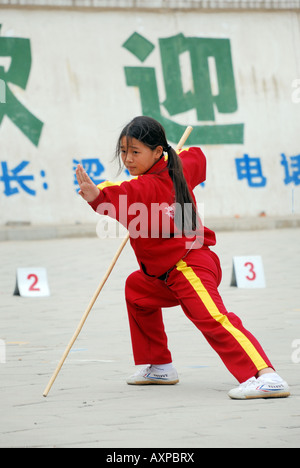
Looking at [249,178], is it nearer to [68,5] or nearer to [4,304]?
[68,5]

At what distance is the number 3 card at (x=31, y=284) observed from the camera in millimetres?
8578

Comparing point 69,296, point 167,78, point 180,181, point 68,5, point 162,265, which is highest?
point 68,5

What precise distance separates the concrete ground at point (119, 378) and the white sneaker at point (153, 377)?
0.19ft

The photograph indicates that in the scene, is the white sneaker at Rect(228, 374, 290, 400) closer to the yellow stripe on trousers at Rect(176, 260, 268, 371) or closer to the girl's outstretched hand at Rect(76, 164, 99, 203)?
the yellow stripe on trousers at Rect(176, 260, 268, 371)

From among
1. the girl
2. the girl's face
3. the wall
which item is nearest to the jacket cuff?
the girl

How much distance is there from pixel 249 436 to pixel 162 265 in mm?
1225

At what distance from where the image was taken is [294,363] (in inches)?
205

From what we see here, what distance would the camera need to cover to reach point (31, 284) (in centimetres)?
865

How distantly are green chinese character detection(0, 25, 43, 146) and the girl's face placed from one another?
11.2 metres

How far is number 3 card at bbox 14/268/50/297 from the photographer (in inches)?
338

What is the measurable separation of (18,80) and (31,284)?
7.72m

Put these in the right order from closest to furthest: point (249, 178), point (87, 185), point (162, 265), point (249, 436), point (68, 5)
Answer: point (249, 436), point (87, 185), point (162, 265), point (68, 5), point (249, 178)

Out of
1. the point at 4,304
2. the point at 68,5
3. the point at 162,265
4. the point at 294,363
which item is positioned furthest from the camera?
the point at 68,5

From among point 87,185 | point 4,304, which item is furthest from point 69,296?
point 87,185
